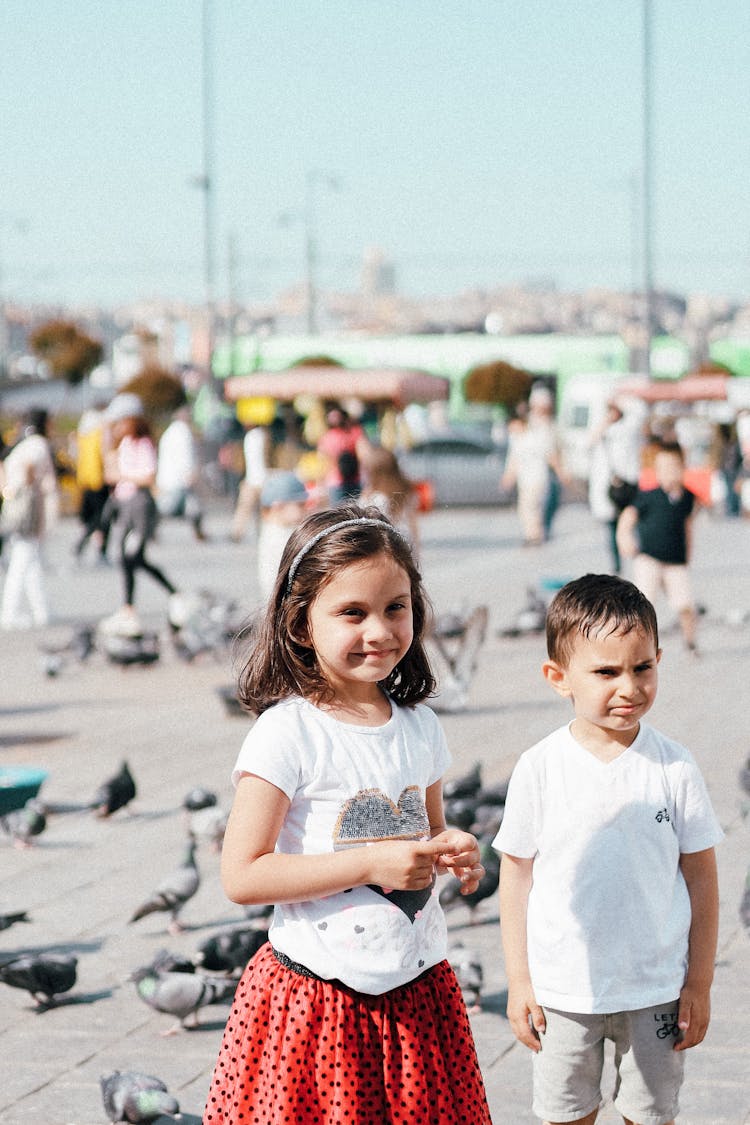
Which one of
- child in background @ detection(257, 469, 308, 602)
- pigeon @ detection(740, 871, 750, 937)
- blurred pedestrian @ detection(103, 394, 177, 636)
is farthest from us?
blurred pedestrian @ detection(103, 394, 177, 636)

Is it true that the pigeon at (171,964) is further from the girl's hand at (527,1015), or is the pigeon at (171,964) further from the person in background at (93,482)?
the person in background at (93,482)

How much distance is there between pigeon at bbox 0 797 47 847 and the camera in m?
6.00

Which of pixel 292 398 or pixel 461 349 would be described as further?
pixel 461 349

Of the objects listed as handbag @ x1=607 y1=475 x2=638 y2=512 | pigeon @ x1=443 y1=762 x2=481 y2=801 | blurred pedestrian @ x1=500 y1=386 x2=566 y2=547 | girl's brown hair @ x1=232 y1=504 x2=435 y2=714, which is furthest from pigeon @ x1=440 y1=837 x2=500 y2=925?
blurred pedestrian @ x1=500 y1=386 x2=566 y2=547

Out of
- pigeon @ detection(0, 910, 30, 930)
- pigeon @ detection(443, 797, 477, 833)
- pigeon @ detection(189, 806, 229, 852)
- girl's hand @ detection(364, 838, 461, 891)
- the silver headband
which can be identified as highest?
the silver headband

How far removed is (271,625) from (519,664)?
26.5 feet

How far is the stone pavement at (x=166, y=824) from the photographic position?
12.9ft

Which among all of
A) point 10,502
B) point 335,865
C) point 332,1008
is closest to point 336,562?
point 335,865

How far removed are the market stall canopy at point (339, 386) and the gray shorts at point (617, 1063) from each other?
26251 millimetres

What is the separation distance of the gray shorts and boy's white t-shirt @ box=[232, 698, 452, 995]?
0.39 m

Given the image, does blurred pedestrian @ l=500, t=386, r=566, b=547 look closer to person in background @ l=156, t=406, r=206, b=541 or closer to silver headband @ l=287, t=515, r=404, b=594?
person in background @ l=156, t=406, r=206, b=541

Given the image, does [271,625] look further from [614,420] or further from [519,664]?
[614,420]

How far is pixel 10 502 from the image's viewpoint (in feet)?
41.7

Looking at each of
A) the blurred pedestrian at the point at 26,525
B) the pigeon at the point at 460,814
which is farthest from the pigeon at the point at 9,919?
the blurred pedestrian at the point at 26,525
